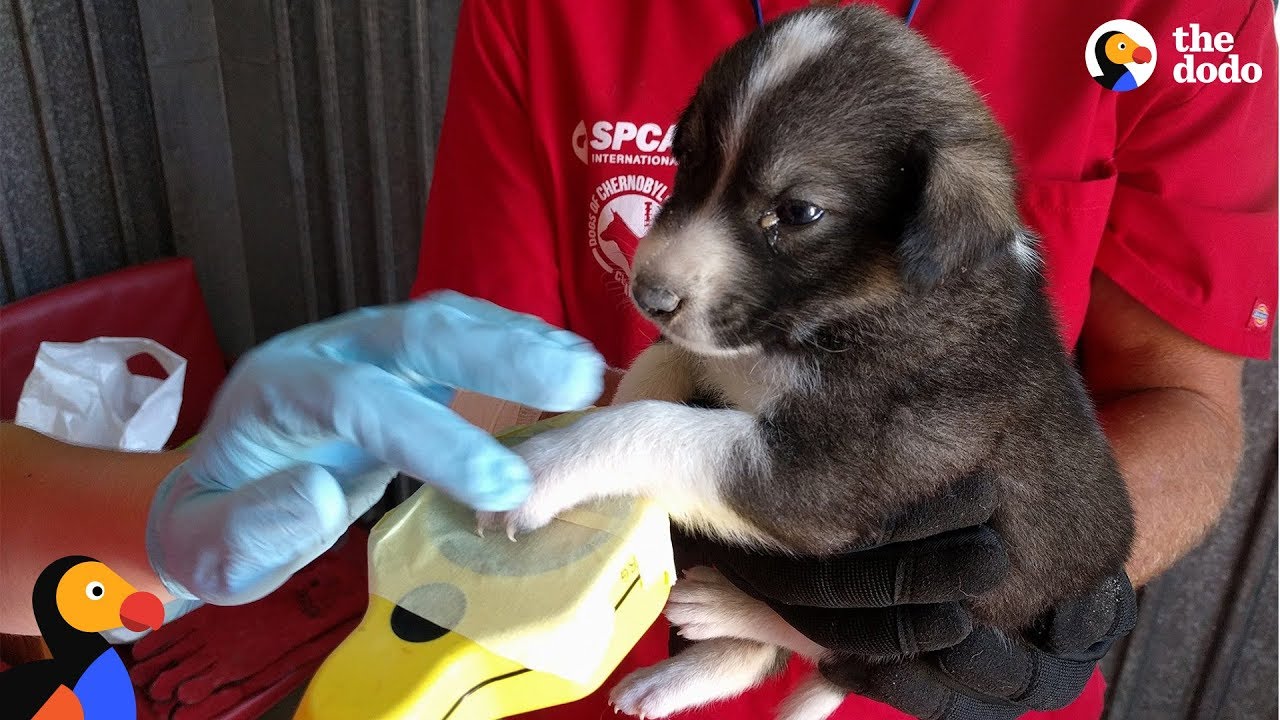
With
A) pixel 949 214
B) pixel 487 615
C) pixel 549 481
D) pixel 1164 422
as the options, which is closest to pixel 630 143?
pixel 949 214

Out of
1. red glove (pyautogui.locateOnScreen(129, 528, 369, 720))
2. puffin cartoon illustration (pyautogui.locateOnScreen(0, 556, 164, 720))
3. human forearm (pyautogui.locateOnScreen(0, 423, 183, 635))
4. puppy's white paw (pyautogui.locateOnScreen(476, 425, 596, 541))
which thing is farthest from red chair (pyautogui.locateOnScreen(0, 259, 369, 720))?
puppy's white paw (pyautogui.locateOnScreen(476, 425, 596, 541))

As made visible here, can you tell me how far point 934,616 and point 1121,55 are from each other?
1.30 m

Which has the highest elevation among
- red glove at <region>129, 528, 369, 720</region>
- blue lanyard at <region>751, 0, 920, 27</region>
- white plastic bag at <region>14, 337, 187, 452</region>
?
blue lanyard at <region>751, 0, 920, 27</region>

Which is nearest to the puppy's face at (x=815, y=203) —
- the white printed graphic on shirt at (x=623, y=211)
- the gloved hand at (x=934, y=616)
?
the gloved hand at (x=934, y=616)

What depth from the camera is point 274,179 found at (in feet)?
13.5

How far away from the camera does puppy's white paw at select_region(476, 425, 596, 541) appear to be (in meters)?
1.18

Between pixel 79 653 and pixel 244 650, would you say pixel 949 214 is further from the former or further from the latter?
pixel 244 650

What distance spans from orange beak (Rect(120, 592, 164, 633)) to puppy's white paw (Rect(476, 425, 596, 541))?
49 cm

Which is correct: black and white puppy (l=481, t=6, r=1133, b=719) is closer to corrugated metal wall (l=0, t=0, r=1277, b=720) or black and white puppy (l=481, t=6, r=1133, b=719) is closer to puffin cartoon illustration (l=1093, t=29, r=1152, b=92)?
puffin cartoon illustration (l=1093, t=29, r=1152, b=92)

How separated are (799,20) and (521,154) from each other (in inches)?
36.6

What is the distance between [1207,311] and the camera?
2010 mm

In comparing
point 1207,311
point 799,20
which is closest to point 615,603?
point 799,20

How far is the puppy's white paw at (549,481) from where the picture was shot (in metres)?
1.18

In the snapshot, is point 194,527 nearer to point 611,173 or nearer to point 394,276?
point 611,173
